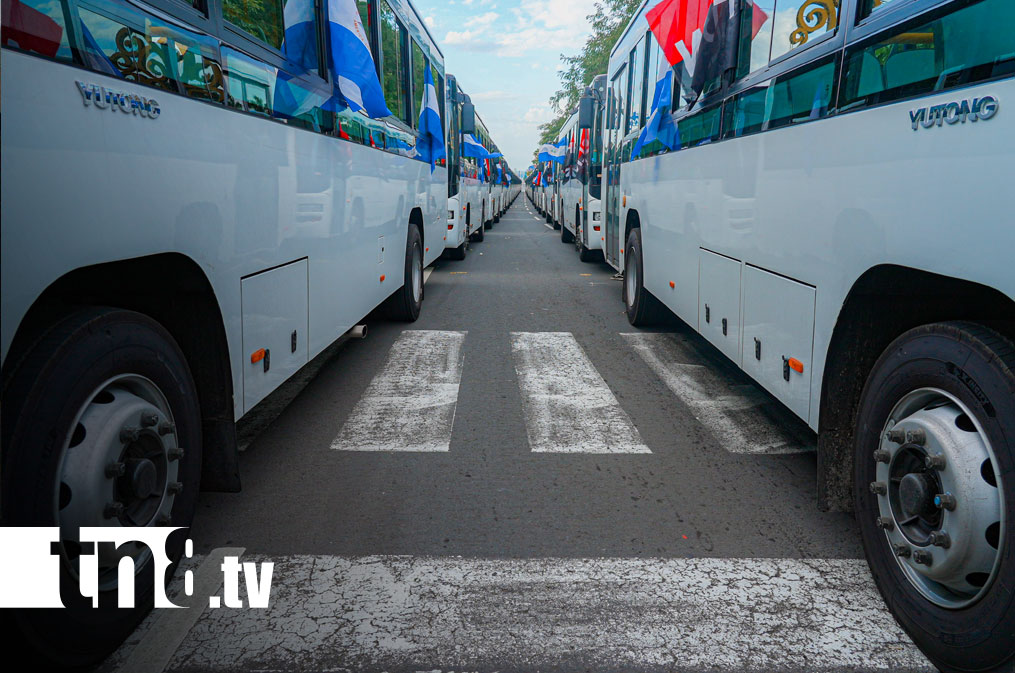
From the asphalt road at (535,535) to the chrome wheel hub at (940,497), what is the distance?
1.15 ft

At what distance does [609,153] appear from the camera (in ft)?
36.7

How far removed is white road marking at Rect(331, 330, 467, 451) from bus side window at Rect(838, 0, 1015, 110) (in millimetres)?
2915

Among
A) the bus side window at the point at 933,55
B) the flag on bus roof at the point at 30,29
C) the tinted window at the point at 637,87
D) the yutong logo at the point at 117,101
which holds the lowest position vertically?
the yutong logo at the point at 117,101

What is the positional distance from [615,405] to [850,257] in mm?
2803

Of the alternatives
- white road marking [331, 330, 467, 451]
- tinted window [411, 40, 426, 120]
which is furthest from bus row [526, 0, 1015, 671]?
tinted window [411, 40, 426, 120]

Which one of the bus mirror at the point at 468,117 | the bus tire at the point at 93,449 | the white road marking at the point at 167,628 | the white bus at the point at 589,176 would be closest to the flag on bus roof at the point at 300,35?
the bus tire at the point at 93,449

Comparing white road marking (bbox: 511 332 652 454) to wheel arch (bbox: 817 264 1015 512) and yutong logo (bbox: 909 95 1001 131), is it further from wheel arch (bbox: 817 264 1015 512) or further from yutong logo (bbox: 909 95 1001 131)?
yutong logo (bbox: 909 95 1001 131)

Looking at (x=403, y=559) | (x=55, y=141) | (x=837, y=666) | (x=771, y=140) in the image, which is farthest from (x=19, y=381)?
(x=771, y=140)

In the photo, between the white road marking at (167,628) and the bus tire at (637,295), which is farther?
the bus tire at (637,295)

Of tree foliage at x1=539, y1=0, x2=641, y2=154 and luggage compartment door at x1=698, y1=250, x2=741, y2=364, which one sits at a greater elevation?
tree foliage at x1=539, y1=0, x2=641, y2=154

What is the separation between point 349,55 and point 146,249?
2780 mm

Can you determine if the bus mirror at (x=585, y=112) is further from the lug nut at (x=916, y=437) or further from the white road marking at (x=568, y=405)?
the lug nut at (x=916, y=437)

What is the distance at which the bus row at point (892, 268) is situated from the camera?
2.22 m

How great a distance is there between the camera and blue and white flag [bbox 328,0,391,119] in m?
4.84
